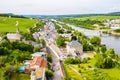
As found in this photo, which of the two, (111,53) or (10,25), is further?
(10,25)

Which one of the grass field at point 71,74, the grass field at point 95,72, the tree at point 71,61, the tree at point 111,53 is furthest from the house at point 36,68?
the tree at point 111,53

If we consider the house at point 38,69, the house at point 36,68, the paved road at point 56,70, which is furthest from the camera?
the paved road at point 56,70

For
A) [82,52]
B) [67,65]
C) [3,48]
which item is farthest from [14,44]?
[82,52]

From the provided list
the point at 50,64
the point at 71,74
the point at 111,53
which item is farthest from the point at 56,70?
the point at 111,53

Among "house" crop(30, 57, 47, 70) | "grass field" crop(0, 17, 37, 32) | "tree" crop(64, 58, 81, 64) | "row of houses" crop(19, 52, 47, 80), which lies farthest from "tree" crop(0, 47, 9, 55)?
"grass field" crop(0, 17, 37, 32)

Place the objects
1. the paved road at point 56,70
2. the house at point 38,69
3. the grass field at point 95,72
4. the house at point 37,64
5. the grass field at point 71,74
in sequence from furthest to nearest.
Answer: the grass field at point 95,72
the grass field at point 71,74
the house at point 37,64
the paved road at point 56,70
the house at point 38,69

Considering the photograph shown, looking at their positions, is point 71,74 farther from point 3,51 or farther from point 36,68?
point 3,51

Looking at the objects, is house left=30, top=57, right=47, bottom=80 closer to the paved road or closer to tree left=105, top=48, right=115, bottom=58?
the paved road

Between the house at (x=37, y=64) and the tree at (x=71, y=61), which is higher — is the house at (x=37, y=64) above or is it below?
above

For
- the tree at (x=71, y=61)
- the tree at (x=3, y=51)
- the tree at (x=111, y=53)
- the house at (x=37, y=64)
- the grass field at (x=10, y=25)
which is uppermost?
the tree at (x=3, y=51)

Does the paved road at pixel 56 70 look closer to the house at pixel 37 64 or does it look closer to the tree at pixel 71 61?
the tree at pixel 71 61

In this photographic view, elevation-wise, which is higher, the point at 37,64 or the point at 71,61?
the point at 37,64
